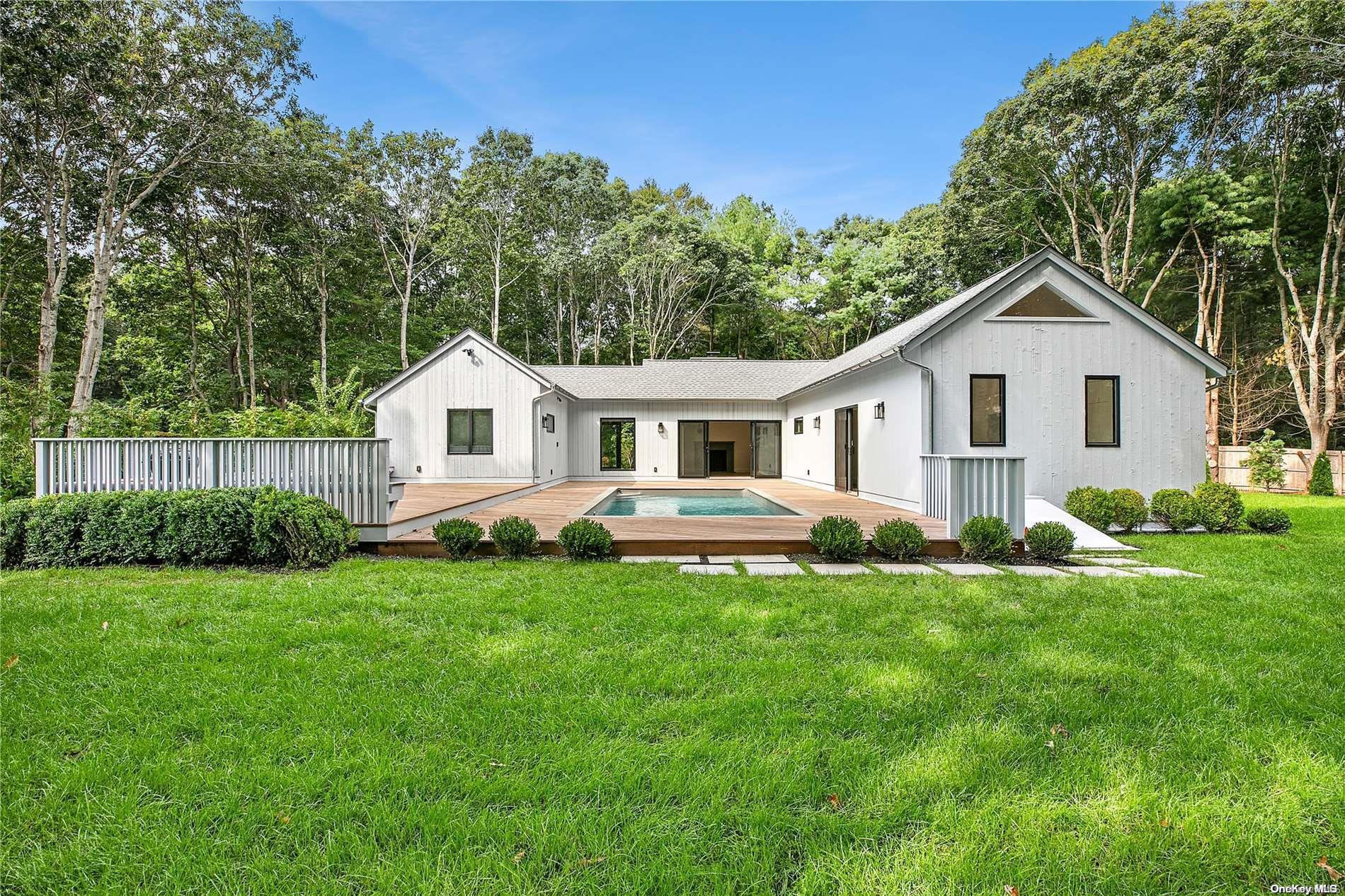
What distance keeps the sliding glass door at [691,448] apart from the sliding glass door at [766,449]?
163 centimetres

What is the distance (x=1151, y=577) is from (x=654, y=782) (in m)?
5.65

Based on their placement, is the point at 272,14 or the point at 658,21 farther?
the point at 272,14

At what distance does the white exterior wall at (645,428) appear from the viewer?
1778 cm

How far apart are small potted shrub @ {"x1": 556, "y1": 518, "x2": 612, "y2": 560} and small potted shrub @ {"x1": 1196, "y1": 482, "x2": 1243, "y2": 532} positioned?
28.4 ft

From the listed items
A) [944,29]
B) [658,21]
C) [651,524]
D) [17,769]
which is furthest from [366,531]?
[944,29]

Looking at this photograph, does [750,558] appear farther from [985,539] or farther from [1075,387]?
[1075,387]

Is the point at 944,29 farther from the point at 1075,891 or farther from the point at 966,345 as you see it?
the point at 1075,891

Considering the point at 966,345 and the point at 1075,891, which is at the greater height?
the point at 966,345

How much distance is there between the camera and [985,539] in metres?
6.30

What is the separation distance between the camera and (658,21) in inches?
378

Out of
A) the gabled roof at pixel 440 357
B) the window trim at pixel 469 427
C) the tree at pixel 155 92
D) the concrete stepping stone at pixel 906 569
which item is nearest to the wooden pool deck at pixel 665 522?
the concrete stepping stone at pixel 906 569

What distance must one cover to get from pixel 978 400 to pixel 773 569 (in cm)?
615

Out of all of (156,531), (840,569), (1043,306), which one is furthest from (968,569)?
(156,531)

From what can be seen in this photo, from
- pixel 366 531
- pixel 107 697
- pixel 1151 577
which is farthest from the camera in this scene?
pixel 366 531
